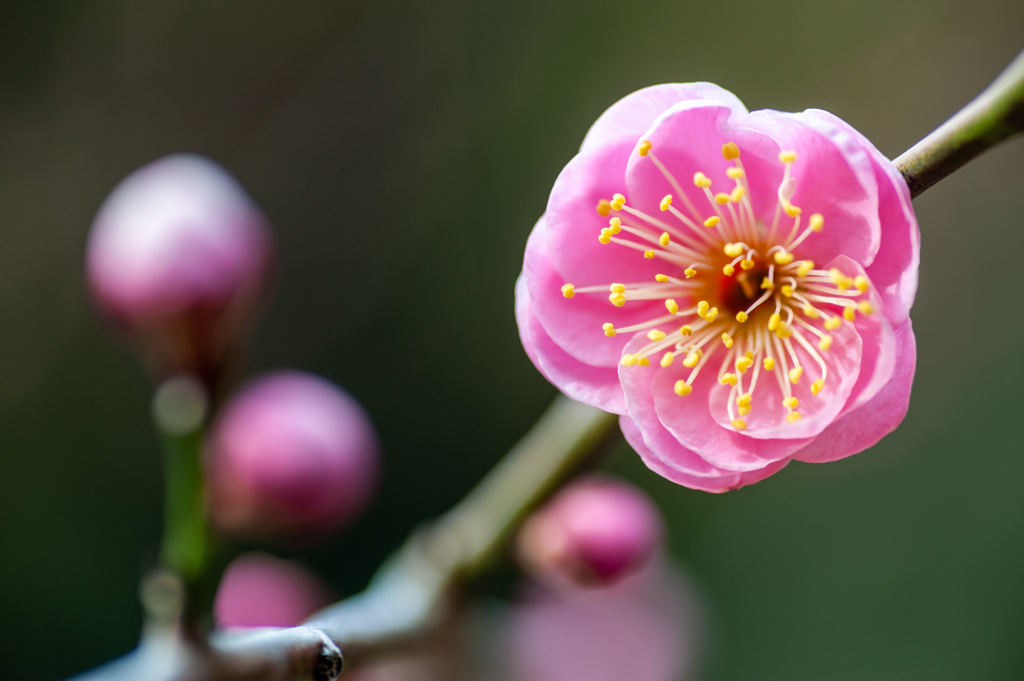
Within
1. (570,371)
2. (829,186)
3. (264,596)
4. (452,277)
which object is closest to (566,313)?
(570,371)

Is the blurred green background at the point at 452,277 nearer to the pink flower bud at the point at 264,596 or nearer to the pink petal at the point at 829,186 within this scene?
the pink flower bud at the point at 264,596

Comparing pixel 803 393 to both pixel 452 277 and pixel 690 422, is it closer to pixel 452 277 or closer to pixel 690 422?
pixel 690 422

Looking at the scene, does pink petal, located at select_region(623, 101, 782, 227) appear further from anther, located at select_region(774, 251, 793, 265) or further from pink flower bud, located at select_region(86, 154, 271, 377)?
pink flower bud, located at select_region(86, 154, 271, 377)

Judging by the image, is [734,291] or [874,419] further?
[734,291]

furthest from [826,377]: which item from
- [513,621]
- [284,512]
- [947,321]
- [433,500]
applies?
[947,321]

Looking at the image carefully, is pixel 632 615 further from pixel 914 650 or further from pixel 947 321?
pixel 947 321

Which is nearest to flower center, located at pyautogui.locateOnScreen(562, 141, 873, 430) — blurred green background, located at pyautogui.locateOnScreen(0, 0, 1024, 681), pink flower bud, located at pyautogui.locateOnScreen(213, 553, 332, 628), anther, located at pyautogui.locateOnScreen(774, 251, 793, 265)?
anther, located at pyautogui.locateOnScreen(774, 251, 793, 265)

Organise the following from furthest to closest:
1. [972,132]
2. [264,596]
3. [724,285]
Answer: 1. [264,596]
2. [724,285]
3. [972,132]
